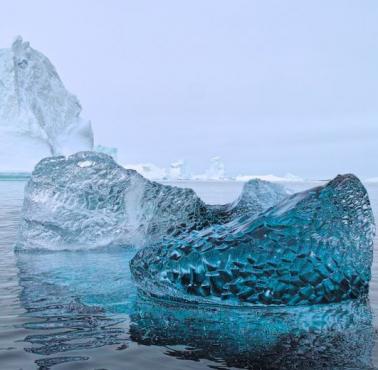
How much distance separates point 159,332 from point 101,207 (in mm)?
4480

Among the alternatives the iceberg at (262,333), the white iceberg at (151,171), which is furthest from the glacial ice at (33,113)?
the iceberg at (262,333)

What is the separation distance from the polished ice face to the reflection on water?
167 mm

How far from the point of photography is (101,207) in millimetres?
7184

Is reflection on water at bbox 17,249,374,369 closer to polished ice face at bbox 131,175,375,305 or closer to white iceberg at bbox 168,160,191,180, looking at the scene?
polished ice face at bbox 131,175,375,305

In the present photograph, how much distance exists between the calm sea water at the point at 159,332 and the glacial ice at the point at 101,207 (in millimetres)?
2517

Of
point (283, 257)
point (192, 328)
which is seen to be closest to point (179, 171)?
point (283, 257)

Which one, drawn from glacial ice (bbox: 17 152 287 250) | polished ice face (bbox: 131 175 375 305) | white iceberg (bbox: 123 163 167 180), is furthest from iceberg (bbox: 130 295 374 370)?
white iceberg (bbox: 123 163 167 180)

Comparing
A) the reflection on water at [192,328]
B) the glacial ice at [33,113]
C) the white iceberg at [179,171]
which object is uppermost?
the glacial ice at [33,113]

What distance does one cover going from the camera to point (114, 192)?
7.23 meters

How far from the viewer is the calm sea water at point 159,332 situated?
2.39 metres

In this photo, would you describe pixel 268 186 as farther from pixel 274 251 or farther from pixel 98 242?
pixel 274 251

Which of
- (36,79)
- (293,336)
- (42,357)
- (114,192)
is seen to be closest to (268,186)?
(114,192)

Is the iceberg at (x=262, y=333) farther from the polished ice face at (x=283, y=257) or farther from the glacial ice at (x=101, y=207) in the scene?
the glacial ice at (x=101, y=207)

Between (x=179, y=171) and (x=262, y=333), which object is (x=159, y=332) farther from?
(x=179, y=171)
